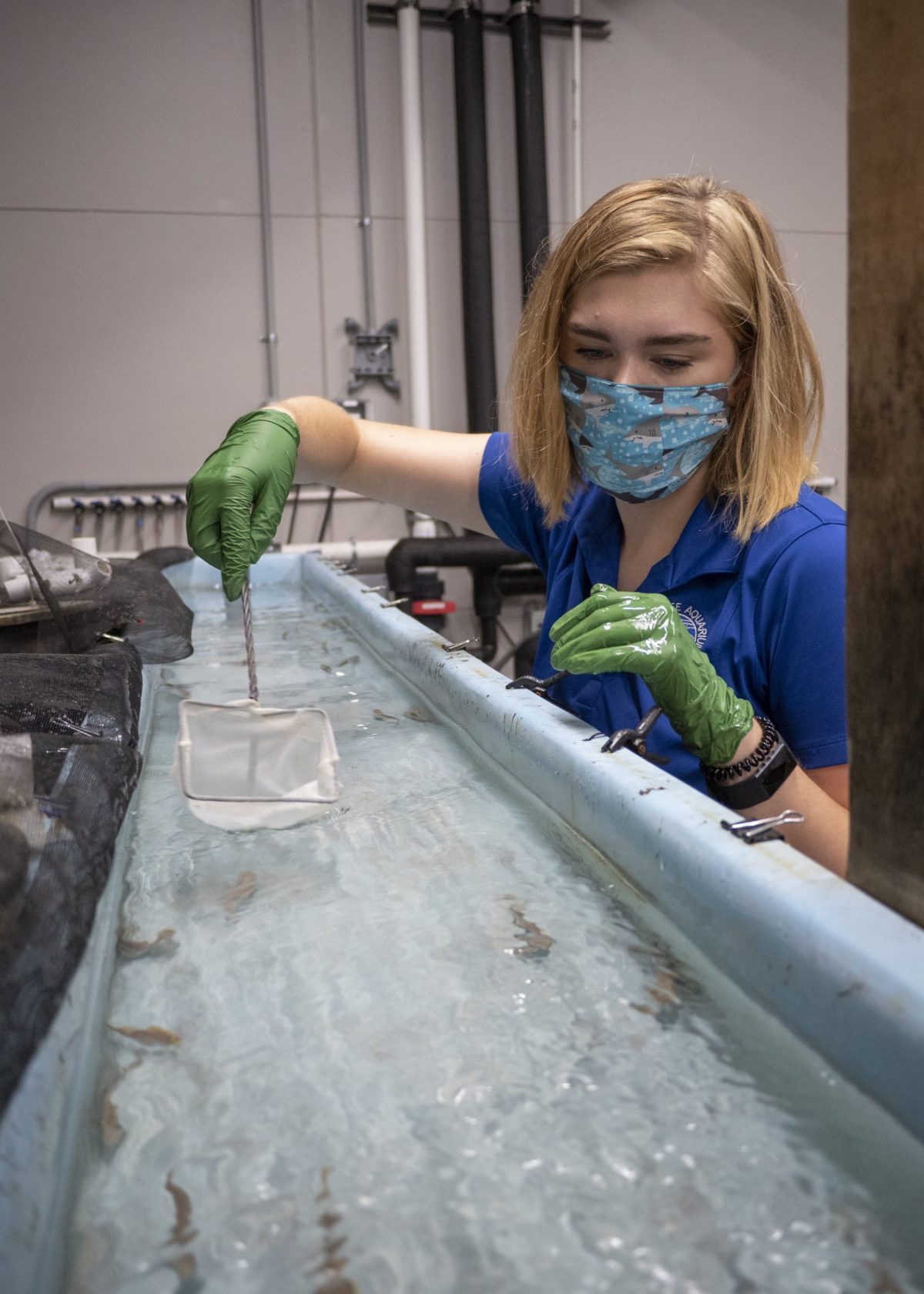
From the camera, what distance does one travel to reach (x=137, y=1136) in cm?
48

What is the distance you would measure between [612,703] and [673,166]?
11.2ft

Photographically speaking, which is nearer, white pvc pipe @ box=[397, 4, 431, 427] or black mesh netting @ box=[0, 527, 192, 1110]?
black mesh netting @ box=[0, 527, 192, 1110]

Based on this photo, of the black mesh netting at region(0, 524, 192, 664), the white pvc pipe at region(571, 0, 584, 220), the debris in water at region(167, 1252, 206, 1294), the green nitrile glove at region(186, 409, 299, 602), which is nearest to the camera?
the debris in water at region(167, 1252, 206, 1294)

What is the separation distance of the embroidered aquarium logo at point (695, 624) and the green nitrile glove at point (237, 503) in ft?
1.76

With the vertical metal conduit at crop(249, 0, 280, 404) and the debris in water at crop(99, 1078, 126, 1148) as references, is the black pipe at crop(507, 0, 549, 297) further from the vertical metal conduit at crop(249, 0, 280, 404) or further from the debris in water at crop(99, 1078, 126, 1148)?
the debris in water at crop(99, 1078, 126, 1148)

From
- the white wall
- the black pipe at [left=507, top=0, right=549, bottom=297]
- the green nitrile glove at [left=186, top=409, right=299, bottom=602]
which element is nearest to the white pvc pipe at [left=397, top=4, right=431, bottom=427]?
the white wall

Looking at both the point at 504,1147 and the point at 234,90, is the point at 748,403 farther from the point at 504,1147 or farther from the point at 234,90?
the point at 234,90

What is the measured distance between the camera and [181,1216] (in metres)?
0.43

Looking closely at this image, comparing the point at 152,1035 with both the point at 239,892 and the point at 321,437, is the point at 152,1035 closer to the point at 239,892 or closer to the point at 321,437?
the point at 239,892

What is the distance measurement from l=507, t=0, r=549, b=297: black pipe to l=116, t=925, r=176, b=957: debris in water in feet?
10.6

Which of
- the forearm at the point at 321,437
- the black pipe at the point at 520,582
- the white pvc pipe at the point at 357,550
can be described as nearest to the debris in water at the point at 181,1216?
the forearm at the point at 321,437

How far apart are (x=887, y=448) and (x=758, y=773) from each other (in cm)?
57

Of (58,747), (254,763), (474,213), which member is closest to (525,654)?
(474,213)

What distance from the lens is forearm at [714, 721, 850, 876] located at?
3.19ft
